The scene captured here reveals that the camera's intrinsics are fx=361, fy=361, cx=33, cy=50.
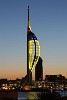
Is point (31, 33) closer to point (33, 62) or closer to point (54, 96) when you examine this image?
point (33, 62)

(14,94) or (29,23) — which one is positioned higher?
(29,23)

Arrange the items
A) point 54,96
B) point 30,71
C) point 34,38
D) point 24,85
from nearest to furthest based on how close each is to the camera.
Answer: point 54,96 → point 30,71 → point 34,38 → point 24,85

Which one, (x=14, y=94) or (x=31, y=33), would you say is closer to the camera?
(x=14, y=94)

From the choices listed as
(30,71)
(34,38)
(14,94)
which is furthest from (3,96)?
(34,38)

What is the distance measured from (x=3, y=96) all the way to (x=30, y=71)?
10881 centimetres

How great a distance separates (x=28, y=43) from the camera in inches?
5861

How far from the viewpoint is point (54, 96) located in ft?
107

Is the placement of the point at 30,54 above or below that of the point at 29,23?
below

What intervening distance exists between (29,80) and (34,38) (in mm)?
19077

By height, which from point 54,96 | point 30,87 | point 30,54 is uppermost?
point 30,54

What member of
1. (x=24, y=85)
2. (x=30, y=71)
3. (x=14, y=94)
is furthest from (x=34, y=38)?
(x=14, y=94)

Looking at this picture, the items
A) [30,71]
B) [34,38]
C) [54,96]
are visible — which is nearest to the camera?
[54,96]

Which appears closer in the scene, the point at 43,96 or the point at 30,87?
the point at 43,96

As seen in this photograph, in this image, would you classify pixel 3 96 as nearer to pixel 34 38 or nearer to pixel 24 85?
pixel 34 38
